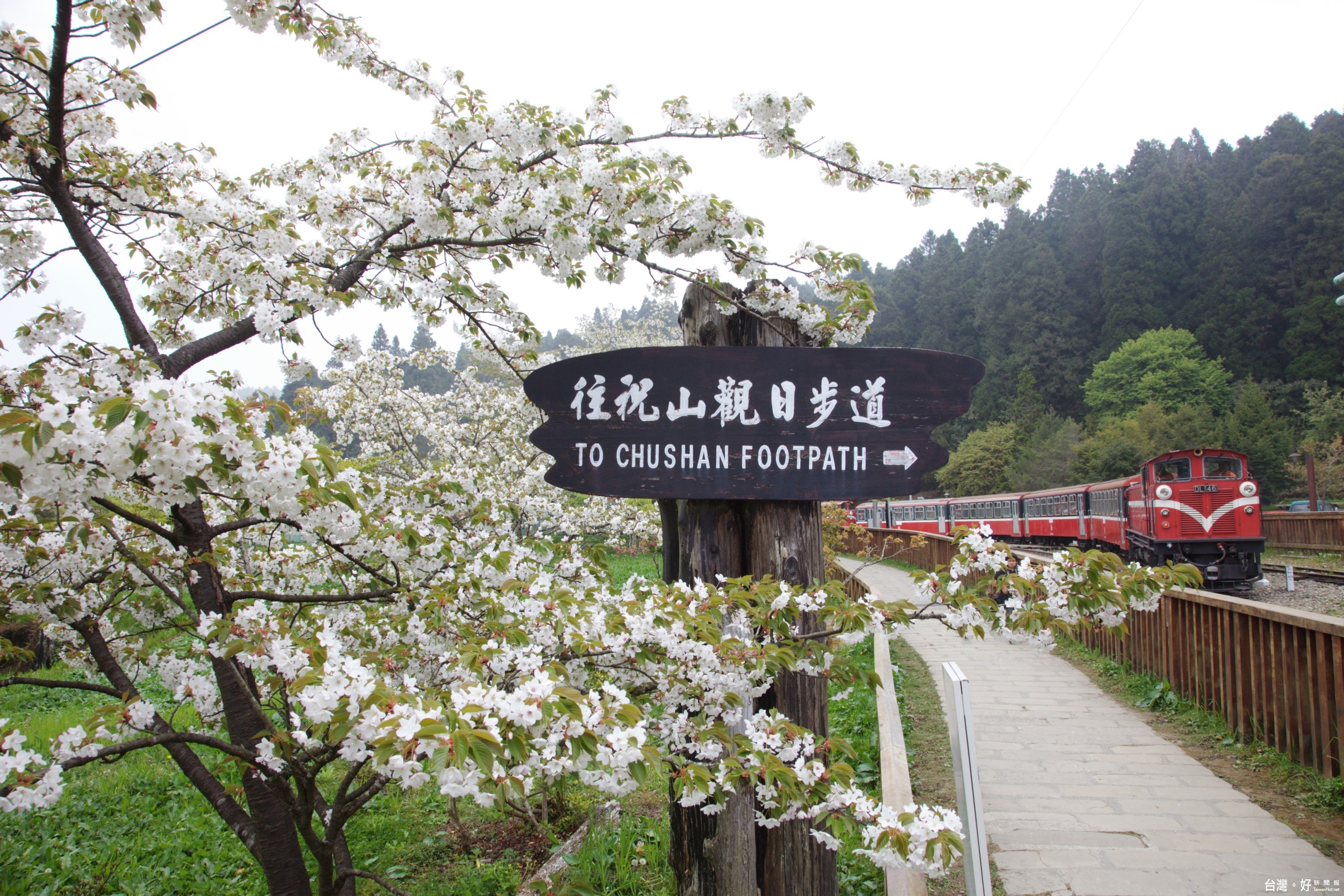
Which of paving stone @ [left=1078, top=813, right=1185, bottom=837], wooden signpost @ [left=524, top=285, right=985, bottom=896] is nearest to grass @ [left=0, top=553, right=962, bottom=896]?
wooden signpost @ [left=524, top=285, right=985, bottom=896]

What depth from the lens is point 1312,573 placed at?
510 inches

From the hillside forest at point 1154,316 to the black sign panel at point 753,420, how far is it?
111 ft

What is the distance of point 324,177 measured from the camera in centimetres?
397

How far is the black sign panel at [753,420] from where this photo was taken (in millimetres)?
2326

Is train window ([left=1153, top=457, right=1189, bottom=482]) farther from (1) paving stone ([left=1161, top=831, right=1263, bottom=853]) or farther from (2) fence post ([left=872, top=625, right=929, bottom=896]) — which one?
(1) paving stone ([left=1161, top=831, right=1263, bottom=853])

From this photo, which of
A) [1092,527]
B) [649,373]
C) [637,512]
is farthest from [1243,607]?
[1092,527]

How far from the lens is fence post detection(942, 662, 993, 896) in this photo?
2160mm

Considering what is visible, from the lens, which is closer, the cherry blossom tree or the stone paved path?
the cherry blossom tree

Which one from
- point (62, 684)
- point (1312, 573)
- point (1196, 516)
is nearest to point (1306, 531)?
point (1312, 573)

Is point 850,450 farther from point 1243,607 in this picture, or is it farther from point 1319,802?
point 1243,607

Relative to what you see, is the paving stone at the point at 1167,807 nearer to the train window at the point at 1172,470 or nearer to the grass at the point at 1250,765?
the grass at the point at 1250,765

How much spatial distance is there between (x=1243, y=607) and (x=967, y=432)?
163 feet

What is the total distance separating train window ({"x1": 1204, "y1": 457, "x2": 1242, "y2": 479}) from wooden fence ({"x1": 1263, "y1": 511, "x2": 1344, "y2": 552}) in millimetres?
5831

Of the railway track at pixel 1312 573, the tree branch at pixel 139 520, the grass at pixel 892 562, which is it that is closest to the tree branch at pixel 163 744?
the tree branch at pixel 139 520
